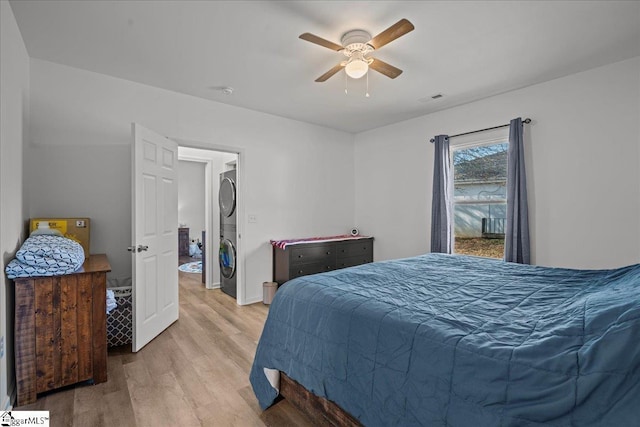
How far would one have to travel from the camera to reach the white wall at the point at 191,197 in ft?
27.9

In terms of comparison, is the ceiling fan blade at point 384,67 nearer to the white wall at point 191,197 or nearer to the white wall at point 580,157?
the white wall at point 580,157

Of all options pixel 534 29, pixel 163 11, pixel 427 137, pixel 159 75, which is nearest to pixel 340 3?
pixel 163 11

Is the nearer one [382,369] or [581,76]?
[382,369]

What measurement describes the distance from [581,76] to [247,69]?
10.5 ft

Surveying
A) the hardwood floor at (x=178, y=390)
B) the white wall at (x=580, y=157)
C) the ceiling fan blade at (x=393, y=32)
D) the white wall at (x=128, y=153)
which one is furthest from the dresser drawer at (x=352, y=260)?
the ceiling fan blade at (x=393, y=32)

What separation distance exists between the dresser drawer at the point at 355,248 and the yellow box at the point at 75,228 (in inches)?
116

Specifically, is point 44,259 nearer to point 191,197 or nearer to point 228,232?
point 228,232

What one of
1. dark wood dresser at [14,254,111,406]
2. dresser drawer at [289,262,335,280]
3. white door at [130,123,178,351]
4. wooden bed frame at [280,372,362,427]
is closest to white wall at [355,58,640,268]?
dresser drawer at [289,262,335,280]

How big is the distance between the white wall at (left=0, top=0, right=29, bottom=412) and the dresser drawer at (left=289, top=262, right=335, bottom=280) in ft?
8.59

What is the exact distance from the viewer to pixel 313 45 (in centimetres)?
251

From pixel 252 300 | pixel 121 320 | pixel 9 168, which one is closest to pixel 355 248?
pixel 252 300

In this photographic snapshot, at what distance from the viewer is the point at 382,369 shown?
1.35m

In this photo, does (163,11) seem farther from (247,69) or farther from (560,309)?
(560,309)

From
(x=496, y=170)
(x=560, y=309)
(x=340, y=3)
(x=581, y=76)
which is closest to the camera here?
(x=560, y=309)
